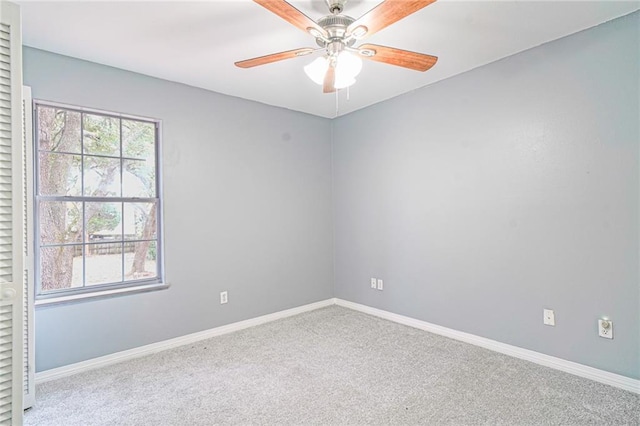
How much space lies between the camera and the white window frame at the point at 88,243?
8.23 ft

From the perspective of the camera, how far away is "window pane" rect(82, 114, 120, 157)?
9.19 ft

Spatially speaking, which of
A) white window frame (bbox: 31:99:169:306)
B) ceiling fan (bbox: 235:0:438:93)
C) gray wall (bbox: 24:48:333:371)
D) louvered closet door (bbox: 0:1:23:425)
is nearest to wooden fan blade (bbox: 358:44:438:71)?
ceiling fan (bbox: 235:0:438:93)

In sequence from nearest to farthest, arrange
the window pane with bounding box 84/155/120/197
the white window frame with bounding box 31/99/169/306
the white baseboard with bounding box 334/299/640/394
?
the white baseboard with bounding box 334/299/640/394 → the white window frame with bounding box 31/99/169/306 → the window pane with bounding box 84/155/120/197

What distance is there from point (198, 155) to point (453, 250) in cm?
263

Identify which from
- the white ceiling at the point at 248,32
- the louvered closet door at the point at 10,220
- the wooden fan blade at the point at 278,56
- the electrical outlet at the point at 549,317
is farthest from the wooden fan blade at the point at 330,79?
the electrical outlet at the point at 549,317

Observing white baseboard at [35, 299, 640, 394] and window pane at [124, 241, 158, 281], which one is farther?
window pane at [124, 241, 158, 281]

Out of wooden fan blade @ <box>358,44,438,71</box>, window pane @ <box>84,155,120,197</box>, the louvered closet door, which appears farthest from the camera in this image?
window pane @ <box>84,155,120,197</box>

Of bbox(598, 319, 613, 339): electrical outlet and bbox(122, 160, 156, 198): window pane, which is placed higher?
bbox(122, 160, 156, 198): window pane

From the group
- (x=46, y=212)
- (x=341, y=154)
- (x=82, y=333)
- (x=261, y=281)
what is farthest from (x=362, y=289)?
(x=46, y=212)

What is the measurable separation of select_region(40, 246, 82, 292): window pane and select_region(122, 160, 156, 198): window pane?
62 cm

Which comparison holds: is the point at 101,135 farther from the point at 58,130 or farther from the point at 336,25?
the point at 336,25

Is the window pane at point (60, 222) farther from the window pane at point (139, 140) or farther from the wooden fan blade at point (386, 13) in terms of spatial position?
the wooden fan blade at point (386, 13)

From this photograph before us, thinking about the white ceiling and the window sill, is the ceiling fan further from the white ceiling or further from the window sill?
the window sill

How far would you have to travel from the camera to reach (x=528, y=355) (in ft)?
8.79
